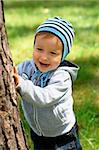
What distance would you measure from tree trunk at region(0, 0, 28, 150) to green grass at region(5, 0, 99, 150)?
1165 mm

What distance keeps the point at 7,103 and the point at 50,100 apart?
249 mm

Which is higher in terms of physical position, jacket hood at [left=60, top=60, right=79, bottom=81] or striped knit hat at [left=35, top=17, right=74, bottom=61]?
striped knit hat at [left=35, top=17, right=74, bottom=61]

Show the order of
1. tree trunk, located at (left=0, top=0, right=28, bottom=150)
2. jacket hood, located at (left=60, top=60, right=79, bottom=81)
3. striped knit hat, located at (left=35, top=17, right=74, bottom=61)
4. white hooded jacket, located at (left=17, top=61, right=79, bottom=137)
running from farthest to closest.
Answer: jacket hood, located at (left=60, top=60, right=79, bottom=81)
striped knit hat, located at (left=35, top=17, right=74, bottom=61)
white hooded jacket, located at (left=17, top=61, right=79, bottom=137)
tree trunk, located at (left=0, top=0, right=28, bottom=150)

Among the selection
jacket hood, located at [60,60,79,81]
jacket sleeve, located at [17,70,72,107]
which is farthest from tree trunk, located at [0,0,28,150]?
jacket hood, located at [60,60,79,81]

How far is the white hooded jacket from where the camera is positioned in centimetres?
280

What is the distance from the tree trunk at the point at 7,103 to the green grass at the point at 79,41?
1.16 metres

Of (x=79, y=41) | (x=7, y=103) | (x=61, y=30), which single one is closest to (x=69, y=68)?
(x=61, y=30)

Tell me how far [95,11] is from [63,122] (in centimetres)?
591

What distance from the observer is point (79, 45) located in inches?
268

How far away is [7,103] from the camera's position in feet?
8.95

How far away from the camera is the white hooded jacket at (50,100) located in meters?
2.80

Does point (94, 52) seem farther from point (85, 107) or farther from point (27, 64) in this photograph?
point (27, 64)

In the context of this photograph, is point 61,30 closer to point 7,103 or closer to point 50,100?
point 50,100

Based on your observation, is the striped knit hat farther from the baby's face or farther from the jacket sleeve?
the jacket sleeve
